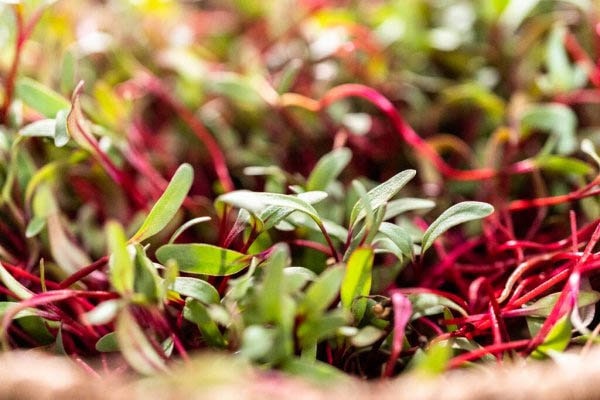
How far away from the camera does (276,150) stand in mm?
576

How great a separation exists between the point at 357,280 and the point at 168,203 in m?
0.11

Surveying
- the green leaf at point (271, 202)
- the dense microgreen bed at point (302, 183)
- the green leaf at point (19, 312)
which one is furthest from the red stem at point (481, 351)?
the green leaf at point (19, 312)

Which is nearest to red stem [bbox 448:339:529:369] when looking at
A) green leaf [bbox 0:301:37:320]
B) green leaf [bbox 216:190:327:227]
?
green leaf [bbox 216:190:327:227]

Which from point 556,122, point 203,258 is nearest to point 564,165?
point 556,122

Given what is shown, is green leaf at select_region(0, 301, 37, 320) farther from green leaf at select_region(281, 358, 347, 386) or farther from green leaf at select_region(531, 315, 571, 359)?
green leaf at select_region(531, 315, 571, 359)

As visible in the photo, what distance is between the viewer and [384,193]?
379 millimetres

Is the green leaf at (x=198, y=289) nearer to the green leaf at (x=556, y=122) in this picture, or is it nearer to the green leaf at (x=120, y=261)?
the green leaf at (x=120, y=261)

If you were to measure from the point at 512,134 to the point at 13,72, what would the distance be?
37cm

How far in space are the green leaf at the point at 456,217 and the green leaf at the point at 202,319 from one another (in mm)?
125

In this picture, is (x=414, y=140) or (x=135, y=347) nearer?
(x=135, y=347)

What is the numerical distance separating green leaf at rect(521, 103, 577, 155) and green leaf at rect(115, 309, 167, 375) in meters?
0.32

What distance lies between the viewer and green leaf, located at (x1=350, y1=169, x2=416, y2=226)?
0.37 metres

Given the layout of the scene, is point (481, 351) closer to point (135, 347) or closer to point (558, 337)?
point (558, 337)

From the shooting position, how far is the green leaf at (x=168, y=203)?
0.38 metres
